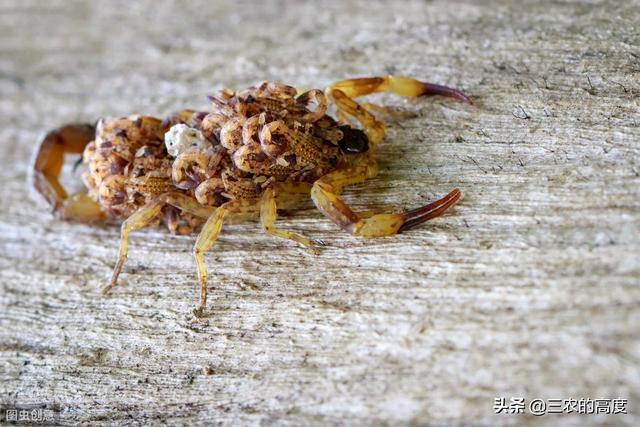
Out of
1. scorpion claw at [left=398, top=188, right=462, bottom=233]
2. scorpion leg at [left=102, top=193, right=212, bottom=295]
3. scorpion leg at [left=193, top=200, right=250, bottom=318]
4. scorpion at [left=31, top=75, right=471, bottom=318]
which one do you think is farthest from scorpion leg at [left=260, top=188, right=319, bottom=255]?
scorpion claw at [left=398, top=188, right=462, bottom=233]

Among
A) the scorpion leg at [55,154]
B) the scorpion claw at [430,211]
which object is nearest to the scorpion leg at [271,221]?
the scorpion claw at [430,211]

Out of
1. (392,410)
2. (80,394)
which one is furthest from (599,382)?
(80,394)

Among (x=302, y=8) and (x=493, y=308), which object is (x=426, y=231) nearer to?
(x=493, y=308)

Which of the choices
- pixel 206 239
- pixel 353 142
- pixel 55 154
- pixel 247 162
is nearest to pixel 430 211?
pixel 353 142

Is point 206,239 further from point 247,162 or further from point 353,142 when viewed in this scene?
point 353,142

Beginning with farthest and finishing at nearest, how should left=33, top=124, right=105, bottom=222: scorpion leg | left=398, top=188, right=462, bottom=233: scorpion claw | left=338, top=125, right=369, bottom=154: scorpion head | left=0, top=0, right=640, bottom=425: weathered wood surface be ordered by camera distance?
1. left=33, top=124, right=105, bottom=222: scorpion leg
2. left=338, top=125, right=369, bottom=154: scorpion head
3. left=398, top=188, right=462, bottom=233: scorpion claw
4. left=0, top=0, right=640, bottom=425: weathered wood surface

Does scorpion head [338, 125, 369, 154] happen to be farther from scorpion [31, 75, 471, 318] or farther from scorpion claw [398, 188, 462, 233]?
scorpion claw [398, 188, 462, 233]

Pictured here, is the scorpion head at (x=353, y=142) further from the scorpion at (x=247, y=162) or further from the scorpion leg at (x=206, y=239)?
the scorpion leg at (x=206, y=239)
